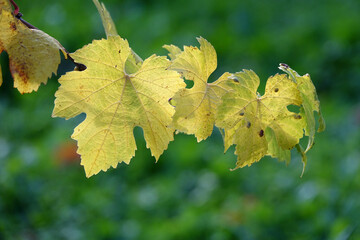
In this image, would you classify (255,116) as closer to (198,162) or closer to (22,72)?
(22,72)

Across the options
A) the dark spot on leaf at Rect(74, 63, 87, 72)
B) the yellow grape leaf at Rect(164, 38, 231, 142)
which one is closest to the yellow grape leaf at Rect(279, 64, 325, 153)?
the yellow grape leaf at Rect(164, 38, 231, 142)

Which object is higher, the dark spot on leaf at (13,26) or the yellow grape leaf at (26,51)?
the dark spot on leaf at (13,26)

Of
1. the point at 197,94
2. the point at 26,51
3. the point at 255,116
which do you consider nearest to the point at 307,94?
the point at 255,116

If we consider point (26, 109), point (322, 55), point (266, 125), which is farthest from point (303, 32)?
point (266, 125)

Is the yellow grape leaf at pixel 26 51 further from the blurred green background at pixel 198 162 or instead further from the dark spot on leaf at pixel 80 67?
the blurred green background at pixel 198 162

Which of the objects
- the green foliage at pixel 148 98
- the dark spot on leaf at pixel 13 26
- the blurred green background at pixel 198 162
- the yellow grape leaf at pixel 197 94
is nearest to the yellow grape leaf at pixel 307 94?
the green foliage at pixel 148 98

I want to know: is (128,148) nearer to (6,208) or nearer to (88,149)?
(88,149)

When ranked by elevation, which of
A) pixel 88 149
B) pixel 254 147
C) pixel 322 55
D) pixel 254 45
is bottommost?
pixel 322 55
